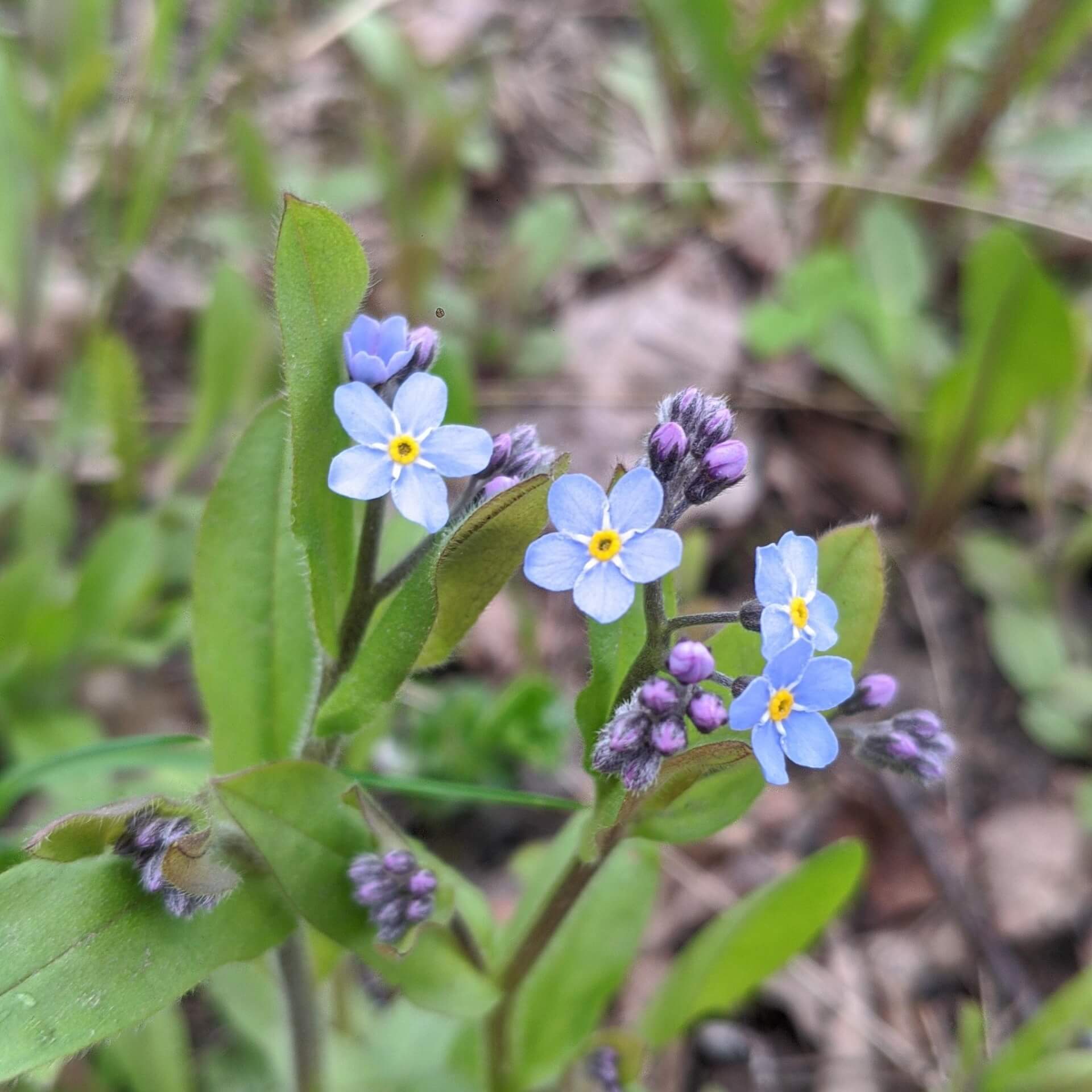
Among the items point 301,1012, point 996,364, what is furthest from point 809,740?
point 996,364

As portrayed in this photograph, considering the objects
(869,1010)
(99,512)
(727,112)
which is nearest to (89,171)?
(99,512)

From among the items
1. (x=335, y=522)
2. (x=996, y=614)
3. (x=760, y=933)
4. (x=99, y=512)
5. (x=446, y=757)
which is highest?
(x=335, y=522)

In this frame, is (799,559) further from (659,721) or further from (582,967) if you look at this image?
(582,967)

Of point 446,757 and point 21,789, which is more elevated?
point 21,789

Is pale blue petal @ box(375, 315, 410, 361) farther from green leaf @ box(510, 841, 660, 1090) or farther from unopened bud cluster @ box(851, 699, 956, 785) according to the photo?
green leaf @ box(510, 841, 660, 1090)

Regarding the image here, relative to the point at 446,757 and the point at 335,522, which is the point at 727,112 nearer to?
the point at 446,757
